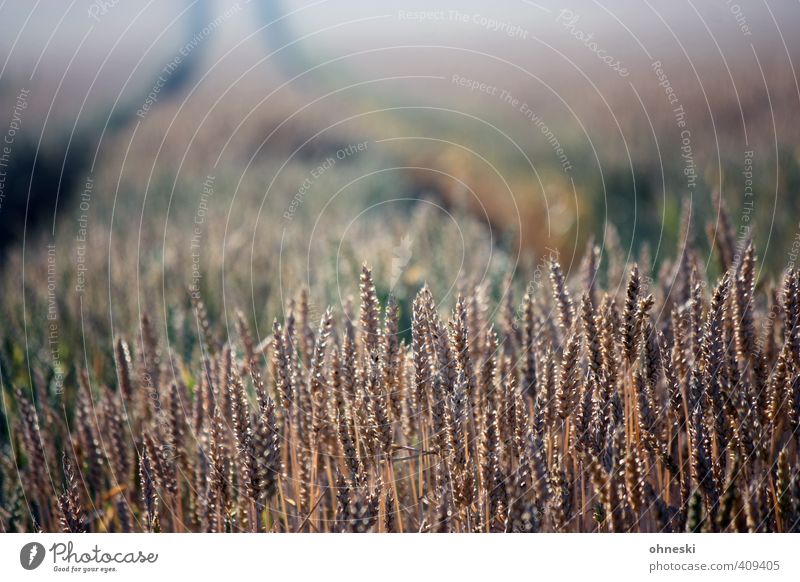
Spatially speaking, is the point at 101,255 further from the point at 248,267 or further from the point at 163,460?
the point at 163,460

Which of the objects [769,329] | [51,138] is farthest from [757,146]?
[51,138]
